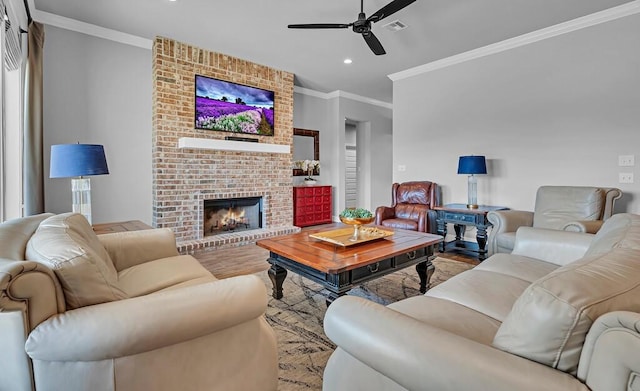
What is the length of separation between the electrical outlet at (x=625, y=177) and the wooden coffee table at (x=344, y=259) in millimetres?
2404

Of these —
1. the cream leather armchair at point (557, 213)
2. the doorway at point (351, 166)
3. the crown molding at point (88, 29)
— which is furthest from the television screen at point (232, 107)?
the cream leather armchair at point (557, 213)

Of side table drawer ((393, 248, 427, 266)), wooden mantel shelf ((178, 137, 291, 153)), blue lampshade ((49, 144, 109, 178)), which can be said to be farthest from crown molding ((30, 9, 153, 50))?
side table drawer ((393, 248, 427, 266))

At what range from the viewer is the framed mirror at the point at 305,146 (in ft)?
20.9

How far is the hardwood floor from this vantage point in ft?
11.3

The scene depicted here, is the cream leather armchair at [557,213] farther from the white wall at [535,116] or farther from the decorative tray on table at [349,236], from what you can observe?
the decorative tray on table at [349,236]

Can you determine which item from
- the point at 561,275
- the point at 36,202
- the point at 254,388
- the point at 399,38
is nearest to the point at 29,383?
the point at 254,388

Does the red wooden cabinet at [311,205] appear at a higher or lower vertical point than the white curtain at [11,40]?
lower

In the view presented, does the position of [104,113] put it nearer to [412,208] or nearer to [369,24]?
[369,24]

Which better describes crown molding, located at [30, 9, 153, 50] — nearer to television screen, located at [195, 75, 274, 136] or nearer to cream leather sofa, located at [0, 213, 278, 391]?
television screen, located at [195, 75, 274, 136]

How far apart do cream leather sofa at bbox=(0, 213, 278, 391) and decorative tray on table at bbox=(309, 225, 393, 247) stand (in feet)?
3.64

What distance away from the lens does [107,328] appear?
3.36 feet

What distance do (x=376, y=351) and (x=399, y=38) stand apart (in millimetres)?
4027

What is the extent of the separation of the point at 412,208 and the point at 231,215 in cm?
282

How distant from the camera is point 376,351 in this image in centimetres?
93
